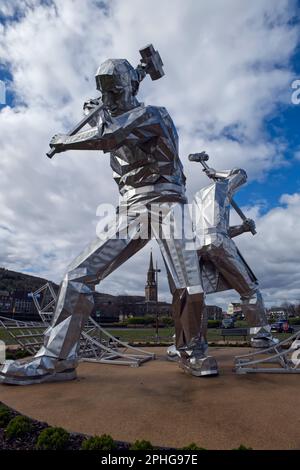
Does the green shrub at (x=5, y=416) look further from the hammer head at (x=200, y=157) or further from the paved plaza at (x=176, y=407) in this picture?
the hammer head at (x=200, y=157)

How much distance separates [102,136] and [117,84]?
1334 millimetres

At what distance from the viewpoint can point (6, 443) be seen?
355cm

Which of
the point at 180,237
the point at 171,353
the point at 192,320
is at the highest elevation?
the point at 180,237

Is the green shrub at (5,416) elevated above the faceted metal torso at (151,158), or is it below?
below

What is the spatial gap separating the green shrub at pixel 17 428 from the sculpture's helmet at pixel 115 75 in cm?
562

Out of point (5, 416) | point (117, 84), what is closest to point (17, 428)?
point (5, 416)

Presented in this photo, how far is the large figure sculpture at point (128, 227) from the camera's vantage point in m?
5.96

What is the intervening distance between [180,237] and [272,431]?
3959 millimetres

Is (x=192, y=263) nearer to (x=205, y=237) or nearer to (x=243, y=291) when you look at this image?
(x=205, y=237)

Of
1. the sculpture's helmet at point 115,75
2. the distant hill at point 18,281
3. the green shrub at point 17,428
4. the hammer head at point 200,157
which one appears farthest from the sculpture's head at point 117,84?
the distant hill at point 18,281

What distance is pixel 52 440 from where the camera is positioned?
3346mm

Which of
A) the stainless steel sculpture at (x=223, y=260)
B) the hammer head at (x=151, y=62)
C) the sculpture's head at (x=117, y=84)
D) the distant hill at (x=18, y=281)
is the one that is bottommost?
the stainless steel sculpture at (x=223, y=260)

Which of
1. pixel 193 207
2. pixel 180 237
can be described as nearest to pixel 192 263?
pixel 180 237

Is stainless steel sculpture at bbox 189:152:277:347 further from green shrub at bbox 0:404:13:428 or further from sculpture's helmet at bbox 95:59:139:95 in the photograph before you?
green shrub at bbox 0:404:13:428
